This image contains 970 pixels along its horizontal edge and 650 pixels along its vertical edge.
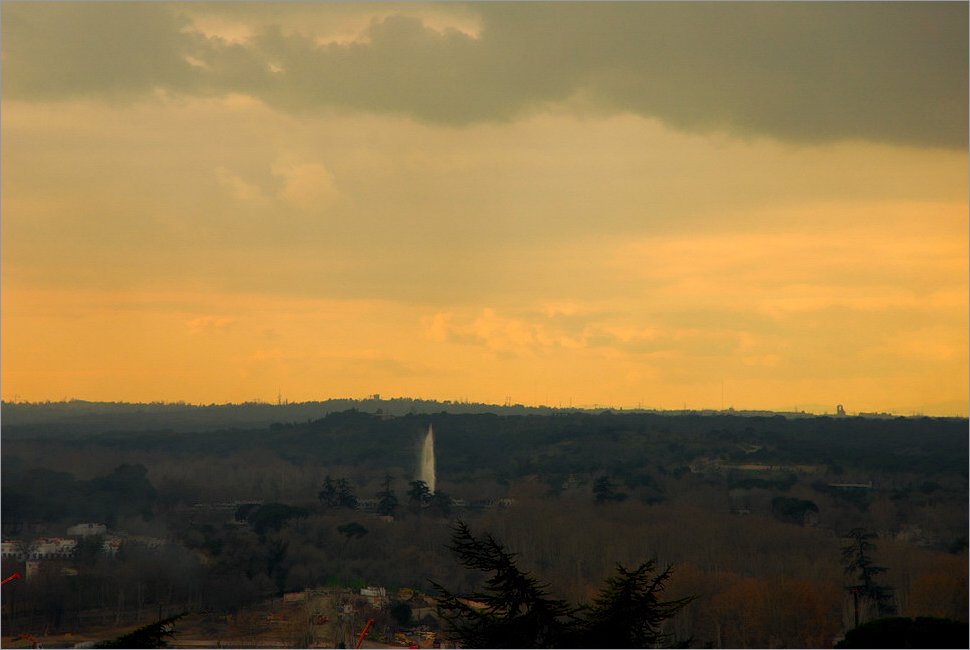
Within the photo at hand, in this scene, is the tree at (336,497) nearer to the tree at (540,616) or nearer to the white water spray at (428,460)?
the white water spray at (428,460)

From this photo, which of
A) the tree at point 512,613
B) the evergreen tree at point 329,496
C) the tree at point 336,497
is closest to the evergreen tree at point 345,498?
the tree at point 336,497

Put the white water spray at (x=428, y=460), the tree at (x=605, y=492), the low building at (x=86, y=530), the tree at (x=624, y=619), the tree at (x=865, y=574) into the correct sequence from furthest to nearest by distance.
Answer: the white water spray at (x=428, y=460) → the tree at (x=605, y=492) → the low building at (x=86, y=530) → the tree at (x=865, y=574) → the tree at (x=624, y=619)

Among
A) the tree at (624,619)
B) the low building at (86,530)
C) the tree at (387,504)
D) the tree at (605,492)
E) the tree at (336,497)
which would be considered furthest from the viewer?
the tree at (605,492)

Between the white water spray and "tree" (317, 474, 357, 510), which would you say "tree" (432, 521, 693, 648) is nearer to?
"tree" (317, 474, 357, 510)

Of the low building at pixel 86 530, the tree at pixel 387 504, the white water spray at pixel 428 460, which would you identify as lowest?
the low building at pixel 86 530

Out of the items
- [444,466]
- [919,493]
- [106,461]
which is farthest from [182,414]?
[919,493]

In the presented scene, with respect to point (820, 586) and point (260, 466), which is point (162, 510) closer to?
point (260, 466)

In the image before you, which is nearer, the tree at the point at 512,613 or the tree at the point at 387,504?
the tree at the point at 512,613
